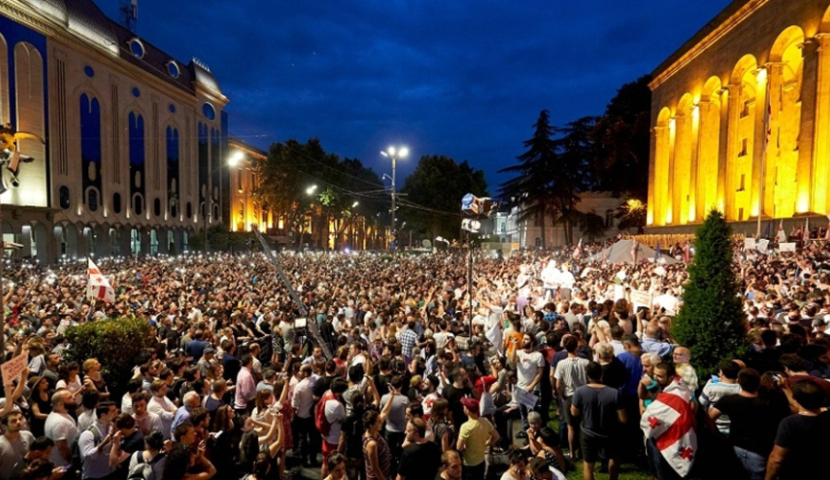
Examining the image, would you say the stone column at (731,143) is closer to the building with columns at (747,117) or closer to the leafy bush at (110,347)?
the building with columns at (747,117)

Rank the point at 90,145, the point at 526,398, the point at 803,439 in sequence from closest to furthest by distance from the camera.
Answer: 1. the point at 803,439
2. the point at 526,398
3. the point at 90,145

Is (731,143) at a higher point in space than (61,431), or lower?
higher

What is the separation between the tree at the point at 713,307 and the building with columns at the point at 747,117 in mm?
16673

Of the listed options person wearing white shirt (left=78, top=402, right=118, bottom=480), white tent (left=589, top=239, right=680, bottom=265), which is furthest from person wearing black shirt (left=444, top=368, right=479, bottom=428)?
white tent (left=589, top=239, right=680, bottom=265)

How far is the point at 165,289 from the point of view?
16438 mm

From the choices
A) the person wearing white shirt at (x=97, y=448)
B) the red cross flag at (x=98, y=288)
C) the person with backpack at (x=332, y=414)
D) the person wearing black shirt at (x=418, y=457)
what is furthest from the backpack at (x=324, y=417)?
the red cross flag at (x=98, y=288)

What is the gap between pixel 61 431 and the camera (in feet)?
15.6

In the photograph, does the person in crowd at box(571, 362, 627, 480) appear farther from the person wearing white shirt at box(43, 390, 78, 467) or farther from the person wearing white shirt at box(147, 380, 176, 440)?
the person wearing white shirt at box(43, 390, 78, 467)

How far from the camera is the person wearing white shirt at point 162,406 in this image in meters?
5.37

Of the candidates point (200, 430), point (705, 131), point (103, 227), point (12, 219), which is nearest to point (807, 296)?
point (200, 430)

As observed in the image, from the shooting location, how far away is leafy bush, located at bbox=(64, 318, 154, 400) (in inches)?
305

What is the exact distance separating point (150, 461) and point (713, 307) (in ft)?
20.4

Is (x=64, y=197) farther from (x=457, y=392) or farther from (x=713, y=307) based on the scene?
(x=713, y=307)

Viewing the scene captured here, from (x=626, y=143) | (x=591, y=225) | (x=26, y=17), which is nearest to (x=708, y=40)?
(x=626, y=143)
